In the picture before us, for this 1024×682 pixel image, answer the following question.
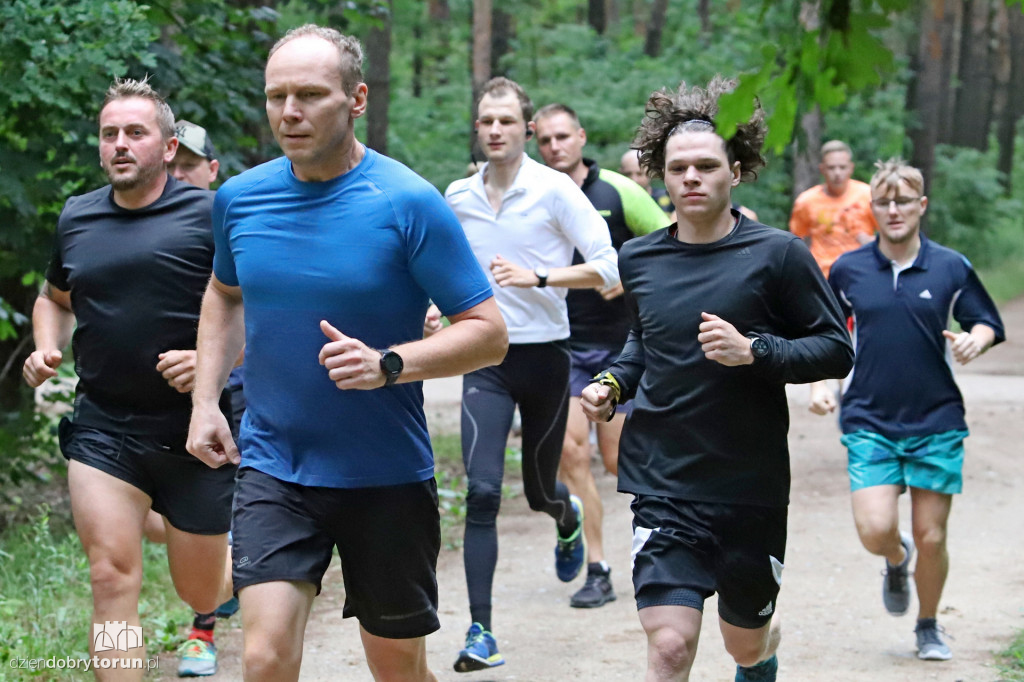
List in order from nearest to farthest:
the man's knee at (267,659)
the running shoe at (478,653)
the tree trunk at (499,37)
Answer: the man's knee at (267,659)
the running shoe at (478,653)
the tree trunk at (499,37)

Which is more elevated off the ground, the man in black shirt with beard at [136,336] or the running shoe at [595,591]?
the man in black shirt with beard at [136,336]

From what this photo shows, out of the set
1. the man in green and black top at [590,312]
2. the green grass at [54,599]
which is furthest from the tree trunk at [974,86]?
the green grass at [54,599]

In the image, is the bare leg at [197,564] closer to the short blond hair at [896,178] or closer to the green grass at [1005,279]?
the short blond hair at [896,178]

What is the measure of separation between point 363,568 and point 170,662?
2.80 meters

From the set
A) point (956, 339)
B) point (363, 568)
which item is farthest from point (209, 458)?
point (956, 339)

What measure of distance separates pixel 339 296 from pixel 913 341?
356 cm

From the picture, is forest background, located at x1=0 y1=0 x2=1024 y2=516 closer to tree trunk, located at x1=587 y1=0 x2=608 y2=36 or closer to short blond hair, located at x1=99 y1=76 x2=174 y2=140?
tree trunk, located at x1=587 y1=0 x2=608 y2=36

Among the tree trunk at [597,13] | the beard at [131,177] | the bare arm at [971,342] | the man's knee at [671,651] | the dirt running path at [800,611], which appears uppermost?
the tree trunk at [597,13]

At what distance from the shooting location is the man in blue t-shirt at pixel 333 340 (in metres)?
3.85

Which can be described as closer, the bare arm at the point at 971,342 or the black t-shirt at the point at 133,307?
the black t-shirt at the point at 133,307

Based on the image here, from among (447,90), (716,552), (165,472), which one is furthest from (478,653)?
(447,90)

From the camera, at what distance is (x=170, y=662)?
6.36 metres

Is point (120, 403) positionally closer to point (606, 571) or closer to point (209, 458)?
point (209, 458)

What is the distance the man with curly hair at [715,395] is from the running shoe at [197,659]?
2.53m
